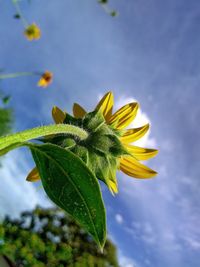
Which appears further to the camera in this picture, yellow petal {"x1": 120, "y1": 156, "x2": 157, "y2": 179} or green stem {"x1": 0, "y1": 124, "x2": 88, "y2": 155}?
yellow petal {"x1": 120, "y1": 156, "x2": 157, "y2": 179}

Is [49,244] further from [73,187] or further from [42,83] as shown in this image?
[73,187]

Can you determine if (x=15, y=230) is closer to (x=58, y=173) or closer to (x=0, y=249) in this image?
(x=0, y=249)

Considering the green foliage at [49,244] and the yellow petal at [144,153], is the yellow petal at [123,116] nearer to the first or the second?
the yellow petal at [144,153]

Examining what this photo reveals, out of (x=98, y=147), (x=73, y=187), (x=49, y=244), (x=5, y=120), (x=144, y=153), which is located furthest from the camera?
(x=5, y=120)

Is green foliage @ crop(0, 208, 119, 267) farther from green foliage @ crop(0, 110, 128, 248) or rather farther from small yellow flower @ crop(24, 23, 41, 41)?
green foliage @ crop(0, 110, 128, 248)

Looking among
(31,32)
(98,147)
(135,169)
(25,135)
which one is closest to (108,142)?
(98,147)

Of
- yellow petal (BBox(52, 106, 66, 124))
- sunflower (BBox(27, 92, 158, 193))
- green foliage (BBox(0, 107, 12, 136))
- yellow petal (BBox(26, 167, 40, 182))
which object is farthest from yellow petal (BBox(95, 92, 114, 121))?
green foliage (BBox(0, 107, 12, 136))

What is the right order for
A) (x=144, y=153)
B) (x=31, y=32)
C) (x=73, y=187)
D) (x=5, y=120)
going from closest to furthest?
1. (x=73, y=187)
2. (x=144, y=153)
3. (x=31, y=32)
4. (x=5, y=120)
